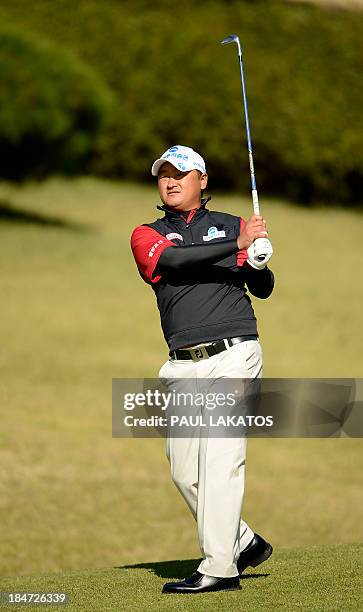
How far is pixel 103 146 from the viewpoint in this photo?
21922 mm

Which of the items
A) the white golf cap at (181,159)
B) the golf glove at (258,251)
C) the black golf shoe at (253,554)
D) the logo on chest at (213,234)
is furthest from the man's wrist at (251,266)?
the black golf shoe at (253,554)

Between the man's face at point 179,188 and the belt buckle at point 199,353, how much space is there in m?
0.58

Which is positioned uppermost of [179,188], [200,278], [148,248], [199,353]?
[179,188]

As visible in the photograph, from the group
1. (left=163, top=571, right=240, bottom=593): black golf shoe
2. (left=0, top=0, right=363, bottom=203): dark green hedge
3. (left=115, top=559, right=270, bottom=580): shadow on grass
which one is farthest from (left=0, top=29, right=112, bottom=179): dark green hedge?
(left=163, top=571, right=240, bottom=593): black golf shoe

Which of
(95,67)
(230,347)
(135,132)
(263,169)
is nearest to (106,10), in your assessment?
(95,67)

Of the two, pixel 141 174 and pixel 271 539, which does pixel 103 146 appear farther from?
pixel 271 539

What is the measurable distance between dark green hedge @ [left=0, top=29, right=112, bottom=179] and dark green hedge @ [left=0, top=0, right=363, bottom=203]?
136 inches

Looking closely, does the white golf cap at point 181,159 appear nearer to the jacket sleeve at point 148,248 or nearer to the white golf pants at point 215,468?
the jacket sleeve at point 148,248

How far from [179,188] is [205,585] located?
148 centimetres

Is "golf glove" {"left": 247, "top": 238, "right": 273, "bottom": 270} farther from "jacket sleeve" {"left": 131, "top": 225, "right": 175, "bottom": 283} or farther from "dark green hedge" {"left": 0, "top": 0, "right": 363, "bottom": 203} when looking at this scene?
"dark green hedge" {"left": 0, "top": 0, "right": 363, "bottom": 203}

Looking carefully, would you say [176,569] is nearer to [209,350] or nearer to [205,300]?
[209,350]

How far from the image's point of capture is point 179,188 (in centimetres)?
432

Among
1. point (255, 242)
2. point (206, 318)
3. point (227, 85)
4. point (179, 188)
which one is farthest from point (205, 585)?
point (227, 85)

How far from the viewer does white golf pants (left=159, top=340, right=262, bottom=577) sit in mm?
4016
